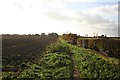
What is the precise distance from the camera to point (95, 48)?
99.5 ft

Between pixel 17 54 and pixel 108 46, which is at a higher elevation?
pixel 108 46

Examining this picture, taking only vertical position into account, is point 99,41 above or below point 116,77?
above

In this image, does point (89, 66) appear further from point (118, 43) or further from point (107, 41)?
point (107, 41)

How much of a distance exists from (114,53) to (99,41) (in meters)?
5.15

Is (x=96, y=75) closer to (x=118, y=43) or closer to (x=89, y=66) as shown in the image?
(x=89, y=66)

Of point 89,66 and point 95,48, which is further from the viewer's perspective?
point 95,48

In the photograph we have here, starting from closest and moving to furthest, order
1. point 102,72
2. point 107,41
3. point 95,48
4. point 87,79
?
point 87,79
point 102,72
point 107,41
point 95,48

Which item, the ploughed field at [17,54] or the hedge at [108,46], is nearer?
the ploughed field at [17,54]

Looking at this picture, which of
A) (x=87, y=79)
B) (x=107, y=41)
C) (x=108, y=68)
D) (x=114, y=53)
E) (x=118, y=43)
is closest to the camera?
(x=87, y=79)

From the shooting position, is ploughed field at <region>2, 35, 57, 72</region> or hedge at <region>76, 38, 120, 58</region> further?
hedge at <region>76, 38, 120, 58</region>

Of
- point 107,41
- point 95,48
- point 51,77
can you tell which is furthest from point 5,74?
point 95,48

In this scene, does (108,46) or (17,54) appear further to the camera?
(17,54)

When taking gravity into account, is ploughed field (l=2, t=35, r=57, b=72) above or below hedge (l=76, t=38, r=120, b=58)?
→ below

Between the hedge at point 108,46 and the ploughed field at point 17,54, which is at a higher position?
the hedge at point 108,46
